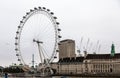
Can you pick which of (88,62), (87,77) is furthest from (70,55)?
(87,77)

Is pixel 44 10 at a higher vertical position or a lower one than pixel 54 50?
higher

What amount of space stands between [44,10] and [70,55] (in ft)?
315

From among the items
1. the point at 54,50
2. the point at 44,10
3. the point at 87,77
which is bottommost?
the point at 87,77

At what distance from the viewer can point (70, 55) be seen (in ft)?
565

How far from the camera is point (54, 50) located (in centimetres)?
7681

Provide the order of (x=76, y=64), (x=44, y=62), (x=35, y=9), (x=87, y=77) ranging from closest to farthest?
1. (x=35, y=9)
2. (x=44, y=62)
3. (x=87, y=77)
4. (x=76, y=64)

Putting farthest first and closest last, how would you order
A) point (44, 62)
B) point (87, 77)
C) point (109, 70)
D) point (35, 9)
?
1. point (109, 70)
2. point (87, 77)
3. point (44, 62)
4. point (35, 9)

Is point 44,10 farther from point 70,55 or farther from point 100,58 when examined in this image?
point 70,55

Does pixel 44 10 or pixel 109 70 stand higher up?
pixel 44 10

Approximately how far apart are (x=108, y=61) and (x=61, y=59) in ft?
82.2

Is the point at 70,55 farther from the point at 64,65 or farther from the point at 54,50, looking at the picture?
the point at 54,50

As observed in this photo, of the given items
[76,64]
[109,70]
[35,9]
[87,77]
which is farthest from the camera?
[76,64]

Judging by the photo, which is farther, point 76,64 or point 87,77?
point 76,64

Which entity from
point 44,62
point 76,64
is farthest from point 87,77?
point 76,64
